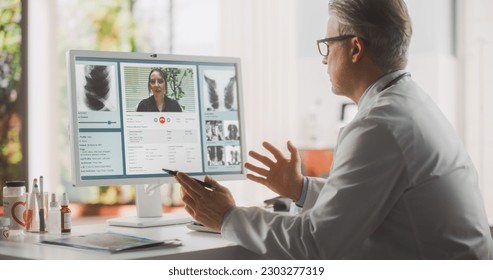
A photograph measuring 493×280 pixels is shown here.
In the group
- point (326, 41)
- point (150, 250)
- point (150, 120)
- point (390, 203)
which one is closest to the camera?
point (390, 203)

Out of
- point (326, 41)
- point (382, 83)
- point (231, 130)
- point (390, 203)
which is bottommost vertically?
point (390, 203)

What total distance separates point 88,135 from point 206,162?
402mm

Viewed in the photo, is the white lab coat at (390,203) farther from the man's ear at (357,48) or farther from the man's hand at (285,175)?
the man's hand at (285,175)

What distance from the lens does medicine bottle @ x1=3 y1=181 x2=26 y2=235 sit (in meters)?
1.95

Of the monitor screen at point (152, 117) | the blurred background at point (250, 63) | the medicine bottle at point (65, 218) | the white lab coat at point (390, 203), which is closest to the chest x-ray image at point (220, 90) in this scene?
the monitor screen at point (152, 117)

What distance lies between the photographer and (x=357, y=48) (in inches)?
66.7

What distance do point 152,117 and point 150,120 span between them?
1 cm

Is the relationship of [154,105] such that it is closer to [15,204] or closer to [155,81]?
[155,81]

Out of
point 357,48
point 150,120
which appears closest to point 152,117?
point 150,120

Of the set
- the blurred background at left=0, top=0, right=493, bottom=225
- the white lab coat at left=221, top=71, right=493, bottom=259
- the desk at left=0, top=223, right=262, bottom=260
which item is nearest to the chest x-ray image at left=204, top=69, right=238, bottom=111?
the desk at left=0, top=223, right=262, bottom=260

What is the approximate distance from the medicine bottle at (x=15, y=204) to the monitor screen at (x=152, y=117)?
0.55 ft

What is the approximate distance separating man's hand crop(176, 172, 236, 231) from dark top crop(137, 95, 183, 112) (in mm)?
432

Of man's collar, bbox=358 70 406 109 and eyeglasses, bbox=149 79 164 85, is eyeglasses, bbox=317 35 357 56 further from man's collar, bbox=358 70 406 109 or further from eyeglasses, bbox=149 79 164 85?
eyeglasses, bbox=149 79 164 85
